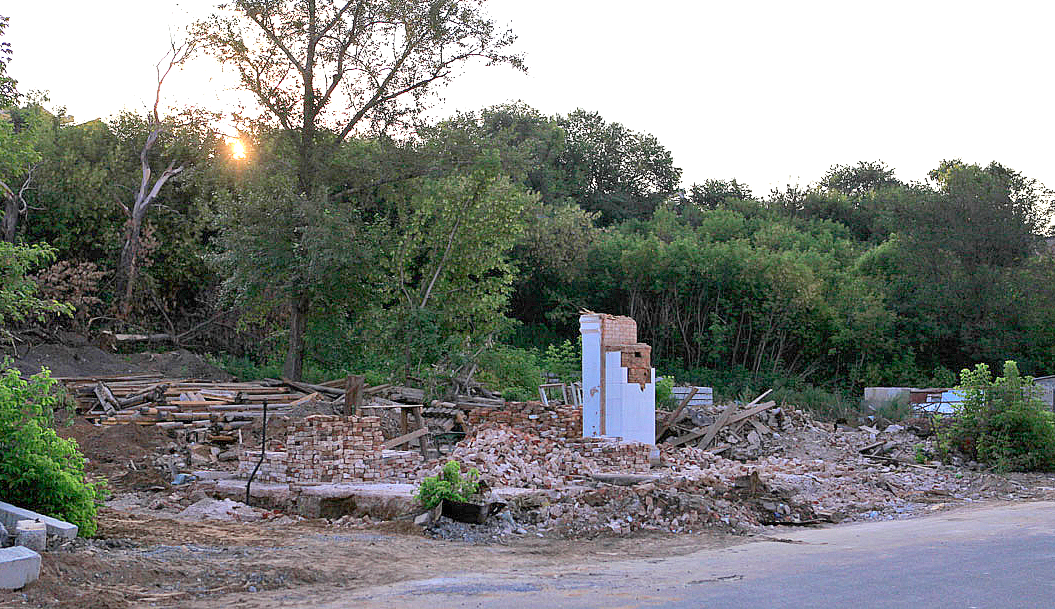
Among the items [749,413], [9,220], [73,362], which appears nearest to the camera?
[749,413]

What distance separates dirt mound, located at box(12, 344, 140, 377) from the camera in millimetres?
22656

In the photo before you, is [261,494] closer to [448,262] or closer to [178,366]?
[178,366]

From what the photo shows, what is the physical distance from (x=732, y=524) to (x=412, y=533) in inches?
156

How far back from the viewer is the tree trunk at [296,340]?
24.6m

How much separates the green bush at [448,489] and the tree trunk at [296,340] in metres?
14.4

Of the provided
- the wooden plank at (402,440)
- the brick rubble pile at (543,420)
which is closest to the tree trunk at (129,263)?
the wooden plank at (402,440)

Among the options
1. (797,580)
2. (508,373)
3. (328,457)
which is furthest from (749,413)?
(797,580)

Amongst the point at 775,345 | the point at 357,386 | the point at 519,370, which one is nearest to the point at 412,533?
the point at 357,386

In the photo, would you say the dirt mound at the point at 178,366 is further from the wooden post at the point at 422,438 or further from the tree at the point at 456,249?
the wooden post at the point at 422,438

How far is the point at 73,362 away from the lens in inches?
925

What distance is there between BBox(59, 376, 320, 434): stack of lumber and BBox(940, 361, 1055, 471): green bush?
1313cm

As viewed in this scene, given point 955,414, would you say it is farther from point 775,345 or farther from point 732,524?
point 775,345

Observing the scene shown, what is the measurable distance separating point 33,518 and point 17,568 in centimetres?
143

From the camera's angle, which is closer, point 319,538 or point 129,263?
point 319,538
